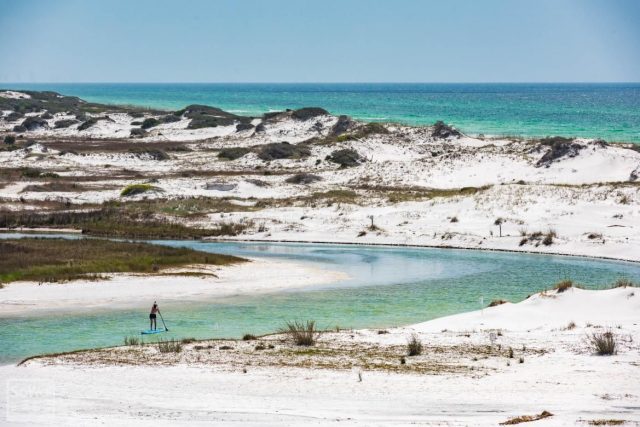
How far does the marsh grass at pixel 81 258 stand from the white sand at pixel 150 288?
911mm

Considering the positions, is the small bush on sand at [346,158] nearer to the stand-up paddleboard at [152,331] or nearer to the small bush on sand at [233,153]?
the small bush on sand at [233,153]

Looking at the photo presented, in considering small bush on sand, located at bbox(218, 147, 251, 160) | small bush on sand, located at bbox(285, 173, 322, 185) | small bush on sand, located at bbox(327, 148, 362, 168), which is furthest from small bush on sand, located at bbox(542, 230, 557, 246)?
small bush on sand, located at bbox(218, 147, 251, 160)

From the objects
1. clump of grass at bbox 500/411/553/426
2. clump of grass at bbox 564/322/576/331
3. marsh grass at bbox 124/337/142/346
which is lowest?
marsh grass at bbox 124/337/142/346

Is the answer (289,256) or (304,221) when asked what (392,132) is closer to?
(304,221)

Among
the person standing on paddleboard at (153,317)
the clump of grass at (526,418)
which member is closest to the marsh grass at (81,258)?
the person standing on paddleboard at (153,317)

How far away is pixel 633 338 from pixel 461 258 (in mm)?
20583

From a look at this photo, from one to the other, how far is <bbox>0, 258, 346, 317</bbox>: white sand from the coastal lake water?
923mm

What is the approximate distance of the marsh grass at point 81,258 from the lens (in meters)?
35.3

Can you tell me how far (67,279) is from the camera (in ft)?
114

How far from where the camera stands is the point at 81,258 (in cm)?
3844

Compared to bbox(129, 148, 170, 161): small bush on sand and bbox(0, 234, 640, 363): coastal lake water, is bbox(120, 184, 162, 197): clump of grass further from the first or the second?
bbox(129, 148, 170, 161): small bush on sand

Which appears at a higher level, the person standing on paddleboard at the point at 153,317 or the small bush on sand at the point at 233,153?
the small bush on sand at the point at 233,153

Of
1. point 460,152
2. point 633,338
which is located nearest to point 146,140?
point 460,152

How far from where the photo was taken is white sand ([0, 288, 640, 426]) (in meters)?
17.3
